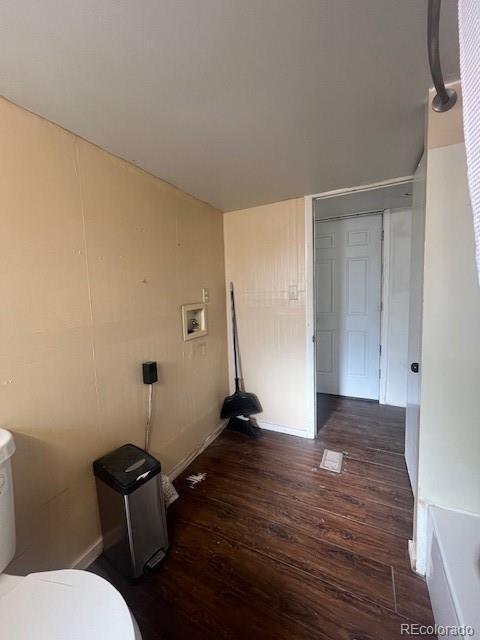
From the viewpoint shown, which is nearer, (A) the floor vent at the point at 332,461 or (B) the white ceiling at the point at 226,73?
(B) the white ceiling at the point at 226,73

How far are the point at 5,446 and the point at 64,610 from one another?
0.52m

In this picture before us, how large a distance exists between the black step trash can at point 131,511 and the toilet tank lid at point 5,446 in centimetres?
47

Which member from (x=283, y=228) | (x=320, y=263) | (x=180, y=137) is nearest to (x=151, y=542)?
(x=180, y=137)

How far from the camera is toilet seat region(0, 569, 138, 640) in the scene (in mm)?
709

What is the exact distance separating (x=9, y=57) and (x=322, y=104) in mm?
1133

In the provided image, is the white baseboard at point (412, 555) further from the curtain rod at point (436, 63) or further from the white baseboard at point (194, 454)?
the curtain rod at point (436, 63)

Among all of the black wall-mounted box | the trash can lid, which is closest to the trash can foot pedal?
the trash can lid

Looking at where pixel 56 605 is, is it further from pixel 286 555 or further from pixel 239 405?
pixel 239 405

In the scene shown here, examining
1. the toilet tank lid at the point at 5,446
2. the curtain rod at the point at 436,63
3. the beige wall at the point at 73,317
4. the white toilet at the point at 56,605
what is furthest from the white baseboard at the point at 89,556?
the curtain rod at the point at 436,63

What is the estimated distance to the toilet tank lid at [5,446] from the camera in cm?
90

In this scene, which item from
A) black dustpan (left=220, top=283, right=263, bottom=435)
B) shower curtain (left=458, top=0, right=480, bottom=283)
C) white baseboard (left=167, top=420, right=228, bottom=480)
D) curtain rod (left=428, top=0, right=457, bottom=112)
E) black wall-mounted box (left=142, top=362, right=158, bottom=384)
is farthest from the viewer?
black dustpan (left=220, top=283, right=263, bottom=435)

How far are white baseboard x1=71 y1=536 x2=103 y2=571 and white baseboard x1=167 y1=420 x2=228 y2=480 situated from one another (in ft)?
1.86

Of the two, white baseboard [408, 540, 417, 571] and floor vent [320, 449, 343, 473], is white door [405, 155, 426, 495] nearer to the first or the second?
white baseboard [408, 540, 417, 571]

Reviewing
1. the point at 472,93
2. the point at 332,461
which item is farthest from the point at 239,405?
the point at 472,93
